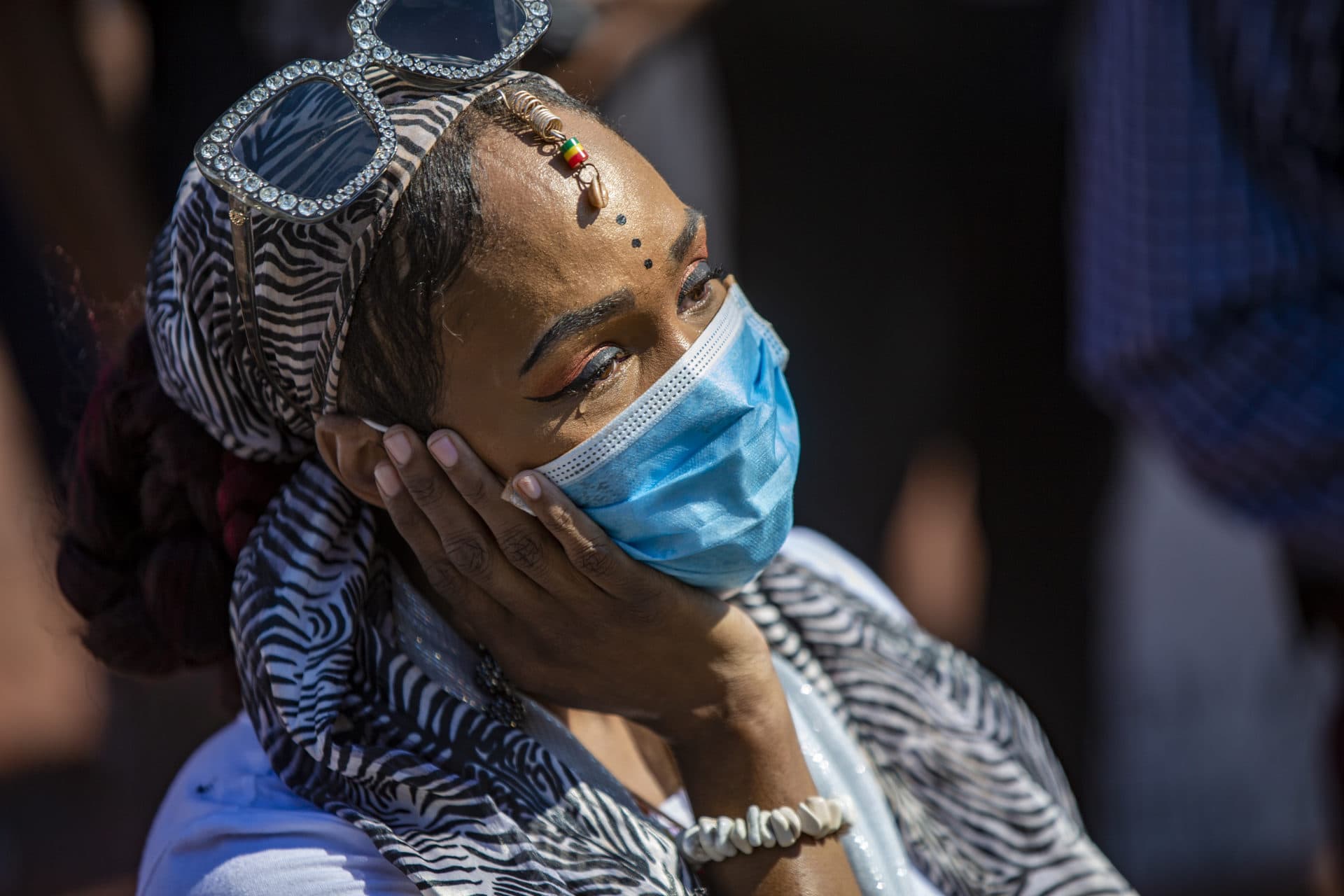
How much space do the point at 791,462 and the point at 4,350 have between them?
393 cm

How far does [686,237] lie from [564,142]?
22cm

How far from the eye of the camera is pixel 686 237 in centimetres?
176

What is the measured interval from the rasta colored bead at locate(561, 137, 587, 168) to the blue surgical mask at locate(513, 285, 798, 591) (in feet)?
1.00

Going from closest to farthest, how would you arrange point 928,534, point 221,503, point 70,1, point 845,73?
point 221,503 < point 70,1 < point 845,73 < point 928,534

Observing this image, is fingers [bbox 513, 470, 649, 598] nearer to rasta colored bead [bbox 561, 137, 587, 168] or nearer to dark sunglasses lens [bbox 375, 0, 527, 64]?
rasta colored bead [bbox 561, 137, 587, 168]

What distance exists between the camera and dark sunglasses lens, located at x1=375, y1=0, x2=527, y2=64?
5.68 ft

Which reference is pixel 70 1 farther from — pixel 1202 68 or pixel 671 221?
pixel 1202 68

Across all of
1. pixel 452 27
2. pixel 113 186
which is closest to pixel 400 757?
pixel 452 27

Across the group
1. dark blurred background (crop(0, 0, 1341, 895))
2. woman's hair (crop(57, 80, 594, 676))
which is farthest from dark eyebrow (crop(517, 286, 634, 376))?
dark blurred background (crop(0, 0, 1341, 895))

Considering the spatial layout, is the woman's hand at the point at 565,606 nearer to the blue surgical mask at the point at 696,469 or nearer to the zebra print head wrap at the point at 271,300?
the blue surgical mask at the point at 696,469

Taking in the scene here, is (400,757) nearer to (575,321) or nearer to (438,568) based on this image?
(438,568)

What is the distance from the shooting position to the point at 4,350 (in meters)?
4.63

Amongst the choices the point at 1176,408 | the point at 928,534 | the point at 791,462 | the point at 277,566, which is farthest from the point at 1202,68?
the point at 928,534

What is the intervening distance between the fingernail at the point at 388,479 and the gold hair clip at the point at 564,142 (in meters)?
0.48
